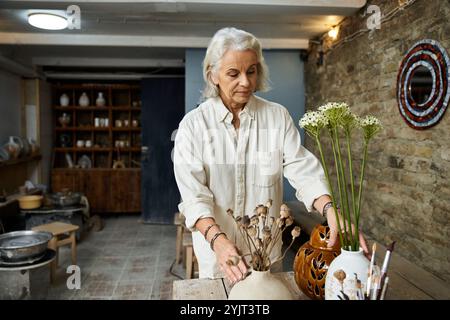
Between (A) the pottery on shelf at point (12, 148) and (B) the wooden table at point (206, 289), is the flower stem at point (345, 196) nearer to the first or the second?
(B) the wooden table at point (206, 289)

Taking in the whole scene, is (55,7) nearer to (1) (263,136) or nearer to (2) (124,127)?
(1) (263,136)

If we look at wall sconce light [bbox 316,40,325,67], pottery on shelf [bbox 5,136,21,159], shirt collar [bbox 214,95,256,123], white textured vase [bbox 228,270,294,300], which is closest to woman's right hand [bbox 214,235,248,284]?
white textured vase [bbox 228,270,294,300]

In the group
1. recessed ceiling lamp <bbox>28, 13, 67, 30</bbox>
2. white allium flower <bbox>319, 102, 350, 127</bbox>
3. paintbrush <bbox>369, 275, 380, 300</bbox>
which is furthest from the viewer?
recessed ceiling lamp <bbox>28, 13, 67, 30</bbox>

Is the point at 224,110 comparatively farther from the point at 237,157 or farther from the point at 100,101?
the point at 100,101

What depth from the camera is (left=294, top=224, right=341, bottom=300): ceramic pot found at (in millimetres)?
932

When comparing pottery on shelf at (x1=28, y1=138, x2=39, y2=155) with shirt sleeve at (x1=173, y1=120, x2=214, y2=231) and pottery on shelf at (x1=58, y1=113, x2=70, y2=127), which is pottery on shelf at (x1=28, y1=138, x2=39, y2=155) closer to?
pottery on shelf at (x1=58, y1=113, x2=70, y2=127)

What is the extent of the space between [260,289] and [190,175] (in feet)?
1.70

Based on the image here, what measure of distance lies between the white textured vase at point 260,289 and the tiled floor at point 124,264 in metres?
1.34

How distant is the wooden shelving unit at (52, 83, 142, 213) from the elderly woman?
490 cm

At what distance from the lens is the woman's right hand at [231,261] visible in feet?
2.91

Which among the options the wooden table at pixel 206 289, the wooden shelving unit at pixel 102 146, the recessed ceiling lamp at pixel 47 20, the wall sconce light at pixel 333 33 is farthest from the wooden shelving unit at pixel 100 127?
the wooden table at pixel 206 289

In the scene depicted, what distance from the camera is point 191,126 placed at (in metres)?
1.31

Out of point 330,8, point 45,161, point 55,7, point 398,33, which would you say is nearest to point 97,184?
point 45,161

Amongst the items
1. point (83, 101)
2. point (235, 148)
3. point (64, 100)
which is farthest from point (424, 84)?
point (64, 100)
